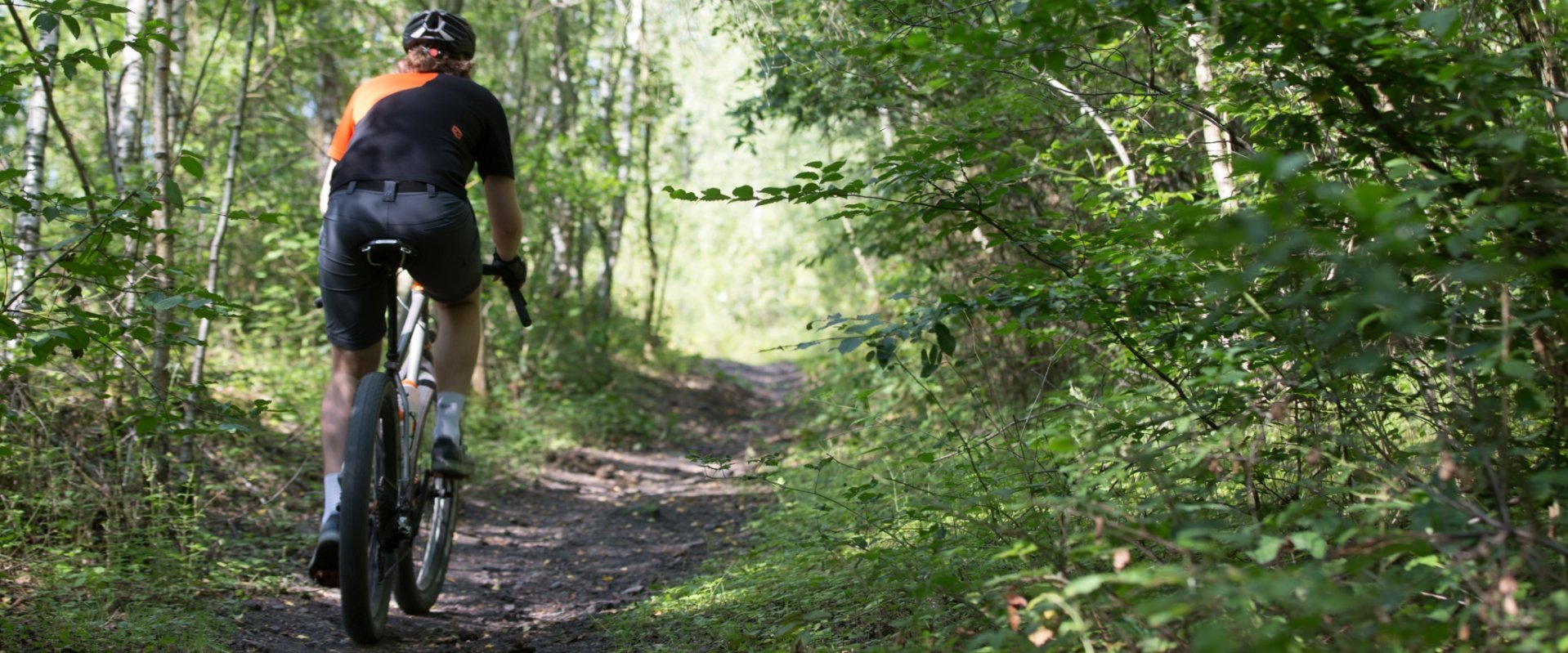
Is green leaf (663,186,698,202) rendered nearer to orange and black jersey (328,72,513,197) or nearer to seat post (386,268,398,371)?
orange and black jersey (328,72,513,197)

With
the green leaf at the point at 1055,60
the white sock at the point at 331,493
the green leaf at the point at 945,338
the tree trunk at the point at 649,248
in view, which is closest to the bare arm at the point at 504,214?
the white sock at the point at 331,493

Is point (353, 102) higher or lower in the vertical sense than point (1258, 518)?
higher

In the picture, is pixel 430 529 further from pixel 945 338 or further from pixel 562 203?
pixel 562 203

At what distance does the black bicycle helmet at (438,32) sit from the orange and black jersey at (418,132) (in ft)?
0.41

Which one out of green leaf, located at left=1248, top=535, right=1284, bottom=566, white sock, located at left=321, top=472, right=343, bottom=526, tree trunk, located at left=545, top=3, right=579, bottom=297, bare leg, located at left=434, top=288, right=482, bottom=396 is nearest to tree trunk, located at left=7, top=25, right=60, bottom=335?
bare leg, located at left=434, top=288, right=482, bottom=396

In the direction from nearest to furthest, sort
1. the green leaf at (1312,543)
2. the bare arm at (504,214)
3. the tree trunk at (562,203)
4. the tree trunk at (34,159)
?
1. the green leaf at (1312,543)
2. the bare arm at (504,214)
3. the tree trunk at (34,159)
4. the tree trunk at (562,203)

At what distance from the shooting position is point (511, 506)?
670 centimetres

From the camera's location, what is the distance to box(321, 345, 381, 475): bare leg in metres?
3.48

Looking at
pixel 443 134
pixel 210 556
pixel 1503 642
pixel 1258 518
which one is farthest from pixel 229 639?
pixel 1503 642

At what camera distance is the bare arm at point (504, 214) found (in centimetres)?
368

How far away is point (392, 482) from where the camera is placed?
3566 millimetres

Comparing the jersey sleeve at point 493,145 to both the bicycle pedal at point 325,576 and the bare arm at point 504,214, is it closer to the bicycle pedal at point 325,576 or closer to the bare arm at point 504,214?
the bare arm at point 504,214

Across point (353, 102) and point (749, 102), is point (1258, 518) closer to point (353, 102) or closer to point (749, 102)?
point (353, 102)

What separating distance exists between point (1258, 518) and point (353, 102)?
302 centimetres
